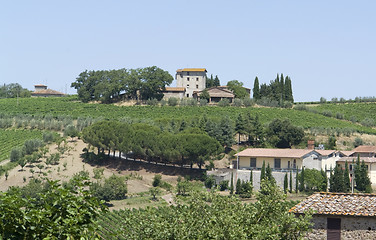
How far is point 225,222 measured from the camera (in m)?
15.4

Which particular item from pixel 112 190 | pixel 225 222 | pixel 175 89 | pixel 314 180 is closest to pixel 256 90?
pixel 175 89

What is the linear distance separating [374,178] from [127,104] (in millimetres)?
56016

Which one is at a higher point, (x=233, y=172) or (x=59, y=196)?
(x=59, y=196)

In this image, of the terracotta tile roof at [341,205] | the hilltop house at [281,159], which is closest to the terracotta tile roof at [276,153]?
the hilltop house at [281,159]

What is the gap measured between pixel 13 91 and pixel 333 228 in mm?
137793

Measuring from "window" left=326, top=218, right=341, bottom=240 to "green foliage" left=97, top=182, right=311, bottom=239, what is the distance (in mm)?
2511

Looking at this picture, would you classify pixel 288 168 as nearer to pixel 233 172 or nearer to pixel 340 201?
pixel 233 172

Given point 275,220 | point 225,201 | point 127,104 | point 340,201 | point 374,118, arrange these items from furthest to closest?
point 127,104 < point 374,118 < point 340,201 < point 225,201 < point 275,220

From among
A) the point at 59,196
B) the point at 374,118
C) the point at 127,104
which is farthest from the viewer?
the point at 127,104

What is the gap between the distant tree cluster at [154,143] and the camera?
6969 centimetres

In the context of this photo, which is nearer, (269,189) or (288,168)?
(269,189)

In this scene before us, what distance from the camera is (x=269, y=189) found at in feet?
56.5

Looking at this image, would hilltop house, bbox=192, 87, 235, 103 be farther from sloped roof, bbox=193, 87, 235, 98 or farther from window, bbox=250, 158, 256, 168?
window, bbox=250, 158, 256, 168

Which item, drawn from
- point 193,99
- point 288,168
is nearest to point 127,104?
point 193,99
